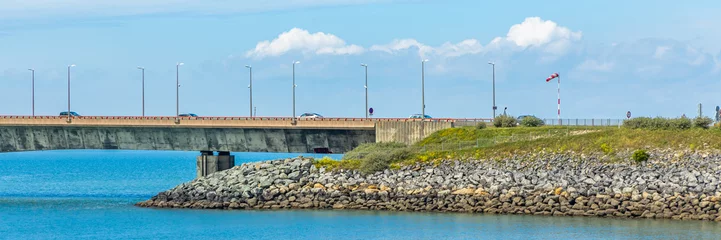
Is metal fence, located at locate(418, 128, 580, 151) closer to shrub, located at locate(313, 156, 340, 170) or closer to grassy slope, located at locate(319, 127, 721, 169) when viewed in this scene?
grassy slope, located at locate(319, 127, 721, 169)

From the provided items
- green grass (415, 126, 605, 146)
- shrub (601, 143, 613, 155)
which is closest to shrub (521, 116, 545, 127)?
green grass (415, 126, 605, 146)

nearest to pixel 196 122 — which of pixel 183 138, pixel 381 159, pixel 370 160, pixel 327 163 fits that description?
pixel 183 138

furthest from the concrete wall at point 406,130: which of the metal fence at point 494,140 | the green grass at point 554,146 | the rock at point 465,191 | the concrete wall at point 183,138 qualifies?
the rock at point 465,191

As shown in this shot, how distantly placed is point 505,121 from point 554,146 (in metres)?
13.7

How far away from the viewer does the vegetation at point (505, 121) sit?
331ft

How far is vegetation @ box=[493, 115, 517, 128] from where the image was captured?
100750 millimetres

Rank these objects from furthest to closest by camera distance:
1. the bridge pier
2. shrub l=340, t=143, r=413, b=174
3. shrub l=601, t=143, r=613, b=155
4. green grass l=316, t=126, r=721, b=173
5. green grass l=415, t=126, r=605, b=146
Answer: the bridge pier → green grass l=415, t=126, r=605, b=146 → shrub l=340, t=143, r=413, b=174 → green grass l=316, t=126, r=721, b=173 → shrub l=601, t=143, r=613, b=155

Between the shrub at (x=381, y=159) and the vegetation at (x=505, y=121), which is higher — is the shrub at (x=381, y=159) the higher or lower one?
the lower one

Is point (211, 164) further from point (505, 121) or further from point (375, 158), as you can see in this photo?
point (505, 121)

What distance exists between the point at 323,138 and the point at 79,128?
924 inches

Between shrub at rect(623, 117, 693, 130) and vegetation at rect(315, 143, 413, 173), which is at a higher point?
shrub at rect(623, 117, 693, 130)

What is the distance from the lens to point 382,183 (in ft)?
278

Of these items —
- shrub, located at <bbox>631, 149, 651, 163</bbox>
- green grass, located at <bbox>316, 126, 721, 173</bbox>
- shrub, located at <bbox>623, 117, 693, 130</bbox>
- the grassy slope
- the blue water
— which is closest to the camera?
the blue water

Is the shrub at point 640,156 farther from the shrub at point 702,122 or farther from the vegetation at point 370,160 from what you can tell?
the vegetation at point 370,160
